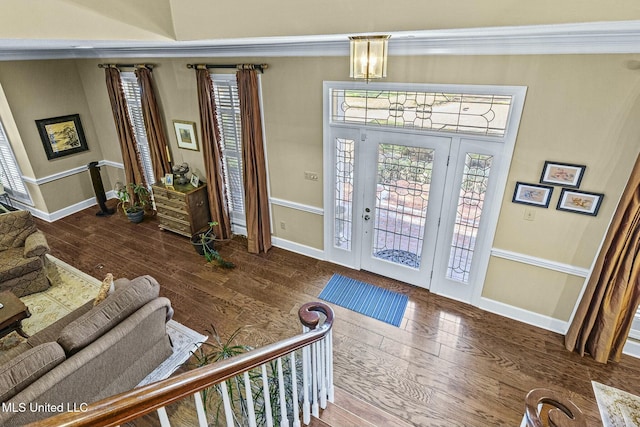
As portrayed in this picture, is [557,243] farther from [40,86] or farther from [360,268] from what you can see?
[40,86]

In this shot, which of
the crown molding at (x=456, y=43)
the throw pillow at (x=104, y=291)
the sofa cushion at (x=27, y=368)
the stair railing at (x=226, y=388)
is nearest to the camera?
the stair railing at (x=226, y=388)

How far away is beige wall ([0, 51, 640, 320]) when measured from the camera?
105 inches

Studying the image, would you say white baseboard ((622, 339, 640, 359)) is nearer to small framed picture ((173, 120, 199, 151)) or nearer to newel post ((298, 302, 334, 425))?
newel post ((298, 302, 334, 425))

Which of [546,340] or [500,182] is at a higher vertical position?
[500,182]

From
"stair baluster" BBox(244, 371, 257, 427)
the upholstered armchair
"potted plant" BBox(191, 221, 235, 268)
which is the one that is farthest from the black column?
"stair baluster" BBox(244, 371, 257, 427)

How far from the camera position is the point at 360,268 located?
4.49 metres

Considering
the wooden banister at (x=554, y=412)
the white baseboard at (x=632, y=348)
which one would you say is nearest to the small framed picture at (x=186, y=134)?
the wooden banister at (x=554, y=412)

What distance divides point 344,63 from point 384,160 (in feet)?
3.65

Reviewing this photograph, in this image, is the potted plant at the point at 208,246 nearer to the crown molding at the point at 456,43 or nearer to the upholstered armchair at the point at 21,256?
the upholstered armchair at the point at 21,256

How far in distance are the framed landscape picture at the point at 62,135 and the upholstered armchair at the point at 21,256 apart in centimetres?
176

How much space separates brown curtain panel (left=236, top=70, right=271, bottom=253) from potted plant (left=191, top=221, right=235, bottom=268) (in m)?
0.48

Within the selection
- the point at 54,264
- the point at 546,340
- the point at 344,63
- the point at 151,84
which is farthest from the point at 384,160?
the point at 54,264

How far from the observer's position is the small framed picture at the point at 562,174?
9.48ft

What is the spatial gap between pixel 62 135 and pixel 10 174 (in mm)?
1291
